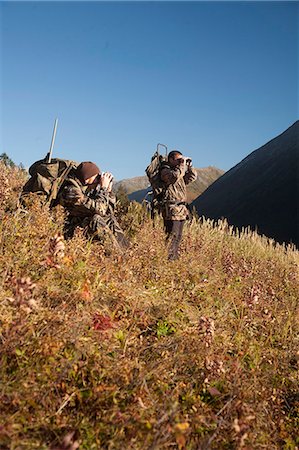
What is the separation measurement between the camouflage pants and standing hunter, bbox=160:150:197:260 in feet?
4.15

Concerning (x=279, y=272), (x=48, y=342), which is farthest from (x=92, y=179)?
(x=279, y=272)

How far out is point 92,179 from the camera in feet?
17.3

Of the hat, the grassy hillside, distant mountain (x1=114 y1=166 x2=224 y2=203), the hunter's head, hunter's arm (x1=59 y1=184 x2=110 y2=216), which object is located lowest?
the grassy hillside

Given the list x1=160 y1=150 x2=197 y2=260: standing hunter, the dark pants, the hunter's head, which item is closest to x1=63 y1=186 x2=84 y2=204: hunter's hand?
the dark pants

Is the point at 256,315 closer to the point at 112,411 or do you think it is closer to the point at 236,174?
the point at 112,411

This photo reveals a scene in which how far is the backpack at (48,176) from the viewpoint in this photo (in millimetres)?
5031

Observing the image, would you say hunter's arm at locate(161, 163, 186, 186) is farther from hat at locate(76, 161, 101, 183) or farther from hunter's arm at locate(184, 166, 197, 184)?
hat at locate(76, 161, 101, 183)

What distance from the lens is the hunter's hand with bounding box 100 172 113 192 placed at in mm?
5379

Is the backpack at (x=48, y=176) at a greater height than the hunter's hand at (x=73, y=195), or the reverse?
the backpack at (x=48, y=176)

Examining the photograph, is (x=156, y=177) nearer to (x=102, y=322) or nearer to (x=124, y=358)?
(x=102, y=322)

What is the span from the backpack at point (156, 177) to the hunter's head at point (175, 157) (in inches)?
6.8

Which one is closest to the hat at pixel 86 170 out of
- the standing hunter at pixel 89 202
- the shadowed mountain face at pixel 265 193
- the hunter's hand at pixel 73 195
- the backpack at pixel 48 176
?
the standing hunter at pixel 89 202

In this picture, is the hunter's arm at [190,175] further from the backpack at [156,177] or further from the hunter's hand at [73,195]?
the hunter's hand at [73,195]

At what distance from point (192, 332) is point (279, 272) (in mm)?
5050
